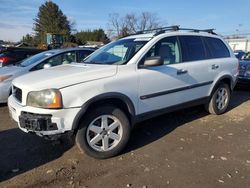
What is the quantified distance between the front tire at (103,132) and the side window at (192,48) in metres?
1.82

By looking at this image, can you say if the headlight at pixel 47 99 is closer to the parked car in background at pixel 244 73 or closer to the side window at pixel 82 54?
the side window at pixel 82 54

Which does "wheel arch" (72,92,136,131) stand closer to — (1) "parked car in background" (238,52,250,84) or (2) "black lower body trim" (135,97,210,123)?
(2) "black lower body trim" (135,97,210,123)

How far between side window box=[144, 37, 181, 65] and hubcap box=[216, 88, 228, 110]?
5.61ft

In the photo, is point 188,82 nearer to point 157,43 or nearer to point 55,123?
point 157,43

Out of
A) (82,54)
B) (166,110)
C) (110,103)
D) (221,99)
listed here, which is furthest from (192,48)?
(82,54)

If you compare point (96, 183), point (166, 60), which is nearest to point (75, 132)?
point (96, 183)

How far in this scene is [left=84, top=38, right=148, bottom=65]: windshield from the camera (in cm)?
462

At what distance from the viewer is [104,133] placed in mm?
4176

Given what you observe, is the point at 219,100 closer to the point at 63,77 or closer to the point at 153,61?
the point at 153,61

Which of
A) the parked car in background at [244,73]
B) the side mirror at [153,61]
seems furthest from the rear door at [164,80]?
the parked car in background at [244,73]

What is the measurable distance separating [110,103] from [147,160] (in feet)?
3.21

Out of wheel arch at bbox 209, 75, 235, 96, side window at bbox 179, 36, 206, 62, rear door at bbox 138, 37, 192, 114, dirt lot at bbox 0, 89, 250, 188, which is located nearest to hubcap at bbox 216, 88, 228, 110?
wheel arch at bbox 209, 75, 235, 96

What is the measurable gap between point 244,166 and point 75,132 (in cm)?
237

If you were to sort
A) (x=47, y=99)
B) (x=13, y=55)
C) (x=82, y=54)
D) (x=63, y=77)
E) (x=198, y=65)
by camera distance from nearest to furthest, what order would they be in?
1. (x=47, y=99)
2. (x=63, y=77)
3. (x=198, y=65)
4. (x=82, y=54)
5. (x=13, y=55)
